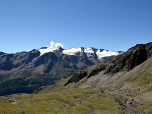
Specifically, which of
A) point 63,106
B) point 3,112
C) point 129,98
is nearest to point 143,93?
point 129,98

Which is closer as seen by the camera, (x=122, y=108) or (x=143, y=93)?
(x=122, y=108)

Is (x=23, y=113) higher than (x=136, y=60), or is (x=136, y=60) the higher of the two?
(x=136, y=60)

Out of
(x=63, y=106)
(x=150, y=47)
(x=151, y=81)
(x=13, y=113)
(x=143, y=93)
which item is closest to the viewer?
(x=13, y=113)

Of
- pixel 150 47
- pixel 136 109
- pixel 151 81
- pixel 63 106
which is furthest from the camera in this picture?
pixel 150 47

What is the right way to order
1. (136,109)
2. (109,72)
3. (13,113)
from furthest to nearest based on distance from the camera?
(109,72)
(136,109)
(13,113)

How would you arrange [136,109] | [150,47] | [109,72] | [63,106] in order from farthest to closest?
[109,72]
[150,47]
[63,106]
[136,109]

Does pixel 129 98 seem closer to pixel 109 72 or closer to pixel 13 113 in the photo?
pixel 13 113

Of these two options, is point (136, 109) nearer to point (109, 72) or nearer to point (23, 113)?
point (23, 113)

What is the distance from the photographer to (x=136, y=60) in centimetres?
12912

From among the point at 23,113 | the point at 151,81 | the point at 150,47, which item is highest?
the point at 150,47

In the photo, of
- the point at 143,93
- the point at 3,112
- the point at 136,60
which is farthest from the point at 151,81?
the point at 3,112

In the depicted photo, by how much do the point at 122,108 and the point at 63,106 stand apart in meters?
31.1

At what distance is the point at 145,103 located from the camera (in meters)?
61.4

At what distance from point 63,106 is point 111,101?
28295 mm
